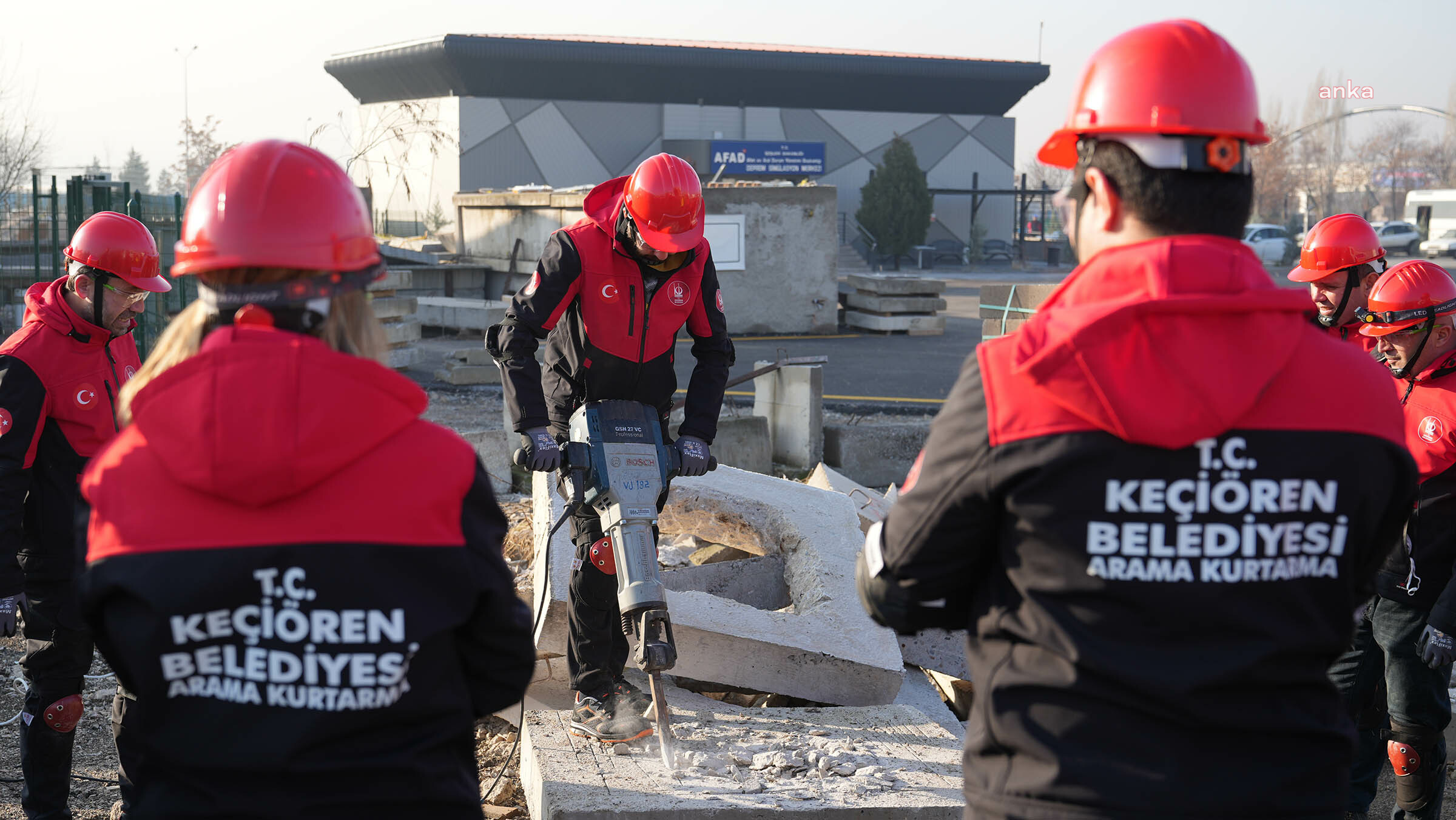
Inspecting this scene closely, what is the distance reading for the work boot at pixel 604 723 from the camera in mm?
4176

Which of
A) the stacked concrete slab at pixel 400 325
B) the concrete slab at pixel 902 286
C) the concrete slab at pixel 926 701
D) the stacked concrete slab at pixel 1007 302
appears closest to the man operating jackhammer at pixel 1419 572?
the concrete slab at pixel 926 701

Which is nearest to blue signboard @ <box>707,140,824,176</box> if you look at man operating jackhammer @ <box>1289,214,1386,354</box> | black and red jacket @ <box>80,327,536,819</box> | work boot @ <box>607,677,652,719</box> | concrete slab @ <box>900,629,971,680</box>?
concrete slab @ <box>900,629,971,680</box>

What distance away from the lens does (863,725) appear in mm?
4316

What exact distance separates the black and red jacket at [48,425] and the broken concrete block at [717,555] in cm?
305

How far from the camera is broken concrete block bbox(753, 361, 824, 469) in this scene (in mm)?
8812

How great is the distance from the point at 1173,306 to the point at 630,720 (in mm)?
3094

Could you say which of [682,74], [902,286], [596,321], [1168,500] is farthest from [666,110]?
[1168,500]

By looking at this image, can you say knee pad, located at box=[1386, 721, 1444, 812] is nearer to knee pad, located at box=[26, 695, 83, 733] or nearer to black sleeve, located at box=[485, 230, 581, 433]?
black sleeve, located at box=[485, 230, 581, 433]

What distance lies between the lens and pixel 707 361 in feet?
15.7

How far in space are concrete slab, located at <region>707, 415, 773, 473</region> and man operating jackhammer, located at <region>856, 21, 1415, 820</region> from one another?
22.5ft

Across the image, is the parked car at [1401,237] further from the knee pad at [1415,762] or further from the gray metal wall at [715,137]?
the knee pad at [1415,762]

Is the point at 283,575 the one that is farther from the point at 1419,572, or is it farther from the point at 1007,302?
the point at 1007,302

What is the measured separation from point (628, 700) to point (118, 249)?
236 centimetres

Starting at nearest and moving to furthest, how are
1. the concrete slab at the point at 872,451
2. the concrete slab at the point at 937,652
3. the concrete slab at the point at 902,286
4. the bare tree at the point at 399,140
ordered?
1. the concrete slab at the point at 937,652
2. the concrete slab at the point at 872,451
3. the concrete slab at the point at 902,286
4. the bare tree at the point at 399,140
